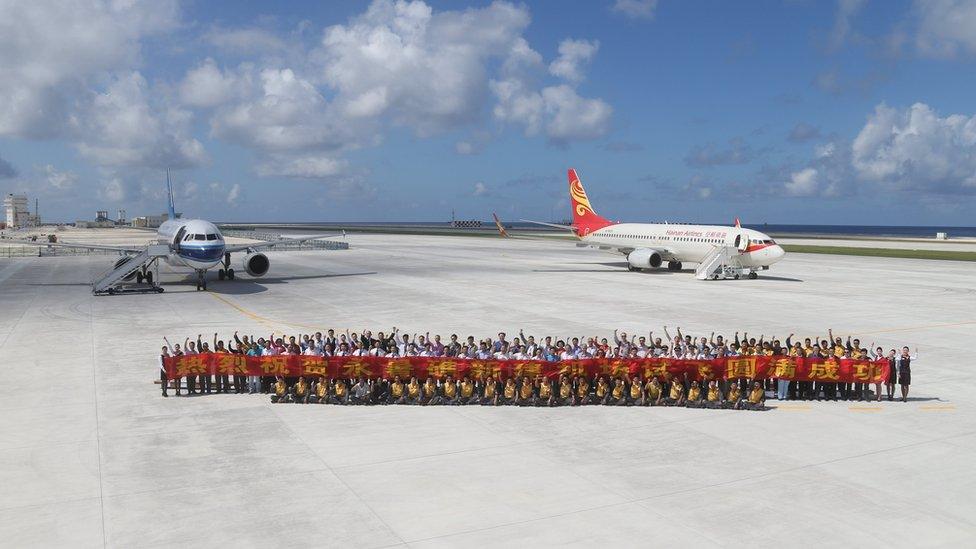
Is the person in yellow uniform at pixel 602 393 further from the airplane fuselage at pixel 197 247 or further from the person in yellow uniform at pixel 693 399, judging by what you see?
the airplane fuselage at pixel 197 247

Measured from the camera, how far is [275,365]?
19.6m

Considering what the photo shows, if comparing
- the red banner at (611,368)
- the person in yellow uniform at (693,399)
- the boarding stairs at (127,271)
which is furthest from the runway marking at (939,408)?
the boarding stairs at (127,271)

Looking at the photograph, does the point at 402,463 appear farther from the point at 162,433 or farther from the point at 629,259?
the point at 629,259

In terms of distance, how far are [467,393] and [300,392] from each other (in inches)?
174

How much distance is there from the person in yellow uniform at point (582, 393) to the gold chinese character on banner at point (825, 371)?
599 centimetres

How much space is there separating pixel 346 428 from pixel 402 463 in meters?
2.91

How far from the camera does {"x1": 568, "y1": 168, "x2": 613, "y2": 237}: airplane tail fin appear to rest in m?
66.4

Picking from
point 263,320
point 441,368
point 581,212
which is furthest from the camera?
point 581,212

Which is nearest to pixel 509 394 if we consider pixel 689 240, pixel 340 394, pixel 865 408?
pixel 340 394

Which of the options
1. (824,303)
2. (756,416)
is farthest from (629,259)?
(756,416)

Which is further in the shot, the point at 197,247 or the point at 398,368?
the point at 197,247

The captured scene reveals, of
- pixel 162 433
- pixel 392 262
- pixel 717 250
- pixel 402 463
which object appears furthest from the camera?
pixel 392 262

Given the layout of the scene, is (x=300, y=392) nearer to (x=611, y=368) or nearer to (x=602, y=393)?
(x=602, y=393)

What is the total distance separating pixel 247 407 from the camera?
1859cm
